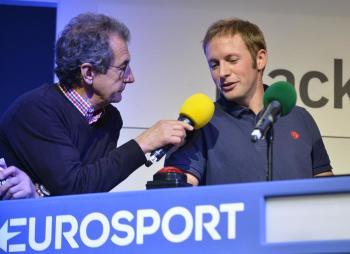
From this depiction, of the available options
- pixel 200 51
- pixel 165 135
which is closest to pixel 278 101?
pixel 165 135

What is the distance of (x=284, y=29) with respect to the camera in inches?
162

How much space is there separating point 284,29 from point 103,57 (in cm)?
163

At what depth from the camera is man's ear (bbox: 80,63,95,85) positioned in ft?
8.86

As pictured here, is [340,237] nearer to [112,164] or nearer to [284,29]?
[112,164]

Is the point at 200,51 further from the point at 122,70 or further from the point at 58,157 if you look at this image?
the point at 58,157

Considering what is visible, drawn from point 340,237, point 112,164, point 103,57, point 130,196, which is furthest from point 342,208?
point 103,57

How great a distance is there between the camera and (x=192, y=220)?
1.74m

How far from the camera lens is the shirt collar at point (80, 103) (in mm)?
2619

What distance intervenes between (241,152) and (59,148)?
56 cm

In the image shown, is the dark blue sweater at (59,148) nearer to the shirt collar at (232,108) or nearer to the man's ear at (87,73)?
the man's ear at (87,73)

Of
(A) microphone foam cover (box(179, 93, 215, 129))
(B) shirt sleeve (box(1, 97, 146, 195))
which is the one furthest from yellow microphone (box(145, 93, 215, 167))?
(B) shirt sleeve (box(1, 97, 146, 195))

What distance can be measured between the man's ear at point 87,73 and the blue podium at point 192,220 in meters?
0.87

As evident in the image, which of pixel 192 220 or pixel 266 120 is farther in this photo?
pixel 266 120

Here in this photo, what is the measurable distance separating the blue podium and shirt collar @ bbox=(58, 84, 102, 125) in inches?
Answer: 29.8
